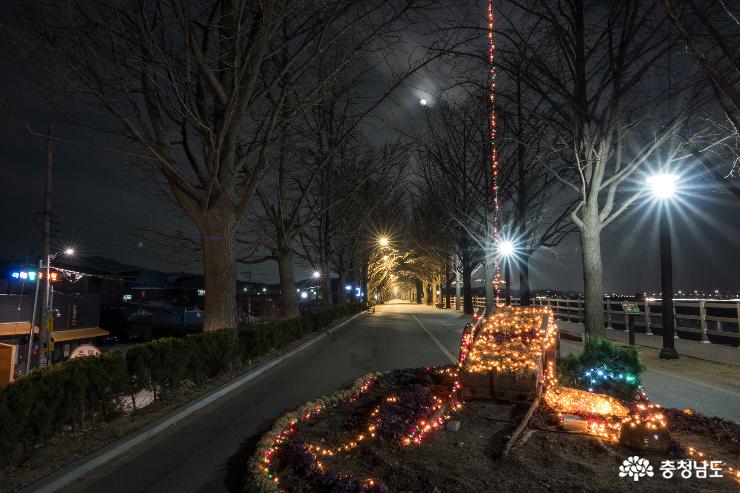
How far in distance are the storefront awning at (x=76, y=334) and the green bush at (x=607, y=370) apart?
43.2m

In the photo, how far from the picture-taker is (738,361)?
1263 centimetres

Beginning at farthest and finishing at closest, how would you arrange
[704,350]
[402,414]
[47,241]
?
[47,241] → [704,350] → [402,414]

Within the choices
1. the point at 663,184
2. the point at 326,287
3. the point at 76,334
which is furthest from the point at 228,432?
the point at 76,334

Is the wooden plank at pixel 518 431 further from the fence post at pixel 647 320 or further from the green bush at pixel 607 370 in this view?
the fence post at pixel 647 320

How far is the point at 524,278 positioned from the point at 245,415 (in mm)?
19664

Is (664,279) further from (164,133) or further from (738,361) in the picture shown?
(164,133)

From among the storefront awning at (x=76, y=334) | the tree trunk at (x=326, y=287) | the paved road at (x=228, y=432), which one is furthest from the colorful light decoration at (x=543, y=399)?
the storefront awning at (x=76, y=334)

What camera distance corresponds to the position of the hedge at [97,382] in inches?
212

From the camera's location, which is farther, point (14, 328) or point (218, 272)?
point (14, 328)

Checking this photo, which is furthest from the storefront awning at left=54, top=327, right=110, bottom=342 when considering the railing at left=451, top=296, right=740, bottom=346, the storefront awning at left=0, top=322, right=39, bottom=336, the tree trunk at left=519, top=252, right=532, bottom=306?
the railing at left=451, top=296, right=740, bottom=346

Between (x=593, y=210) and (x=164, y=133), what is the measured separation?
1115 cm

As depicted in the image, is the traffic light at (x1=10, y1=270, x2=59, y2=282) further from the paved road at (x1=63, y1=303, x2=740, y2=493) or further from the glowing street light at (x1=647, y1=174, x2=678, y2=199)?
the glowing street light at (x1=647, y1=174, x2=678, y2=199)

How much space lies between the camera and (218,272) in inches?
520

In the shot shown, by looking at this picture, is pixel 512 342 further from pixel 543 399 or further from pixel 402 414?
pixel 402 414
